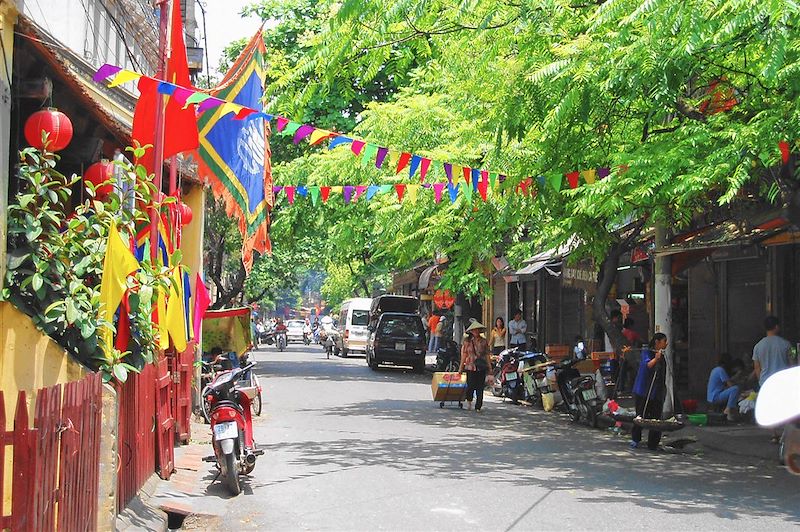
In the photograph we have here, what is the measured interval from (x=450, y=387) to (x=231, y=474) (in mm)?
9537

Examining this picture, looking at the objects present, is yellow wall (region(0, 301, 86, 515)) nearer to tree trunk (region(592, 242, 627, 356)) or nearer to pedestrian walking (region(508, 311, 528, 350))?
tree trunk (region(592, 242, 627, 356))

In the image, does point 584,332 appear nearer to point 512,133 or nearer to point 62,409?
point 512,133

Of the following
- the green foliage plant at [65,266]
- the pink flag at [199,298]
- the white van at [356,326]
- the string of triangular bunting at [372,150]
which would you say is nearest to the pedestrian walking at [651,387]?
the string of triangular bunting at [372,150]

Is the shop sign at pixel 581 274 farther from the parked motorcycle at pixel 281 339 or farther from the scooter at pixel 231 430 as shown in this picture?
the parked motorcycle at pixel 281 339

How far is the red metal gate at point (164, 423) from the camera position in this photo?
978 cm

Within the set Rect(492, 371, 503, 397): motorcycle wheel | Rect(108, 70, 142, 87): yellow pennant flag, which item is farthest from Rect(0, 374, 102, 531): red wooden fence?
Rect(492, 371, 503, 397): motorcycle wheel

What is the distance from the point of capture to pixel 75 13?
390 inches

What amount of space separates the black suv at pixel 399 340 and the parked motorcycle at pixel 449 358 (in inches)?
147

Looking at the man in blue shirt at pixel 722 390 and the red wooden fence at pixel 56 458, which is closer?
the red wooden fence at pixel 56 458

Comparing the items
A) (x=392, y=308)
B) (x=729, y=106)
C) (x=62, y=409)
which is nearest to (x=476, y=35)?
(x=729, y=106)

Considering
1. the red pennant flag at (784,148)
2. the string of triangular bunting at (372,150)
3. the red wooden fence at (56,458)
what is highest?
the string of triangular bunting at (372,150)

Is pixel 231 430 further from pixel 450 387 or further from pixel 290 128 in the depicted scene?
pixel 450 387

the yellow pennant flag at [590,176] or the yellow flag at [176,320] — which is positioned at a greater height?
the yellow pennant flag at [590,176]

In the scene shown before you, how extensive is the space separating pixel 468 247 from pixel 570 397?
18.8 ft
